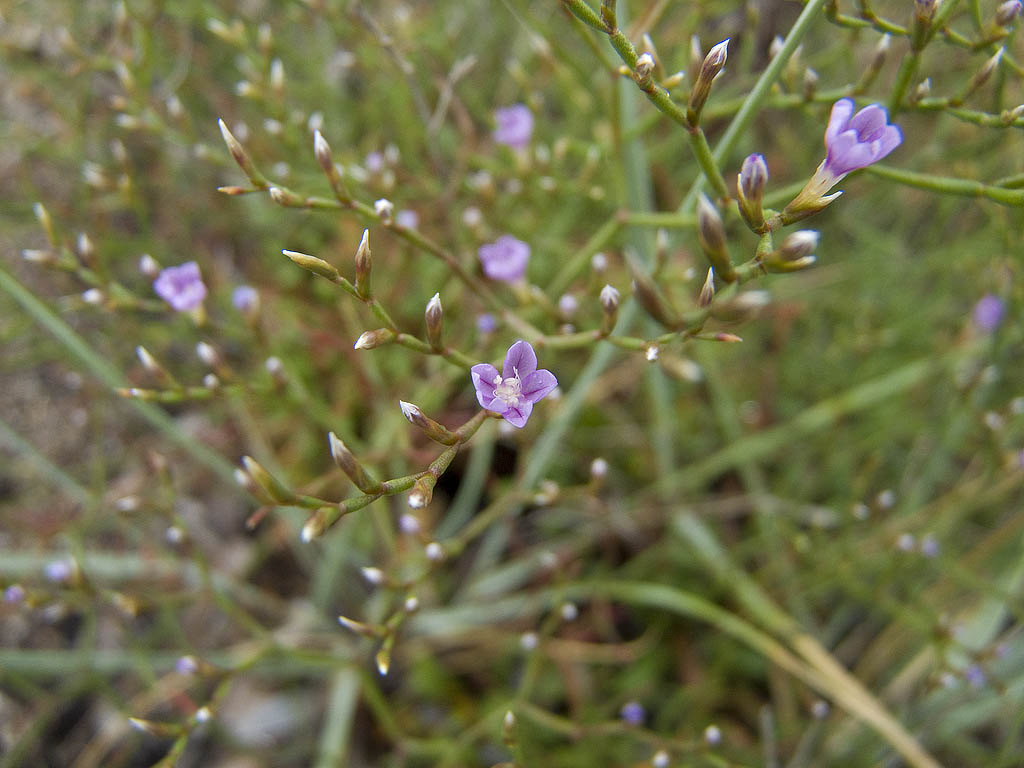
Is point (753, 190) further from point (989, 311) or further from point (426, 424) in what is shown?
point (989, 311)

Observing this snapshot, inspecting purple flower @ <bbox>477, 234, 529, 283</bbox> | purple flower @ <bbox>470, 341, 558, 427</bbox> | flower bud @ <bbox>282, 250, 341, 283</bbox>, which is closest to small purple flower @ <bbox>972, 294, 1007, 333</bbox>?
purple flower @ <bbox>477, 234, 529, 283</bbox>

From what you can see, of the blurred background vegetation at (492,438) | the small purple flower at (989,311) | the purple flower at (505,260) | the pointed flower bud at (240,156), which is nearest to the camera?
the pointed flower bud at (240,156)

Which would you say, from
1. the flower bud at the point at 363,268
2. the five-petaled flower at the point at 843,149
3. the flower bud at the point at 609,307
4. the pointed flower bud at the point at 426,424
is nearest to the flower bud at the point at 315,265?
the flower bud at the point at 363,268

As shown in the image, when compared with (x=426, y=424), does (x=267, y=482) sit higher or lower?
lower

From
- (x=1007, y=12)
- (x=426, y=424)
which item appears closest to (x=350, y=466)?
(x=426, y=424)

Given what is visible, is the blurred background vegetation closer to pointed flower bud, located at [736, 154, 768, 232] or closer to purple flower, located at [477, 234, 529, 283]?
purple flower, located at [477, 234, 529, 283]

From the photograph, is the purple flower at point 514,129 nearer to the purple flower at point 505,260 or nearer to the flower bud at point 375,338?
the purple flower at point 505,260
